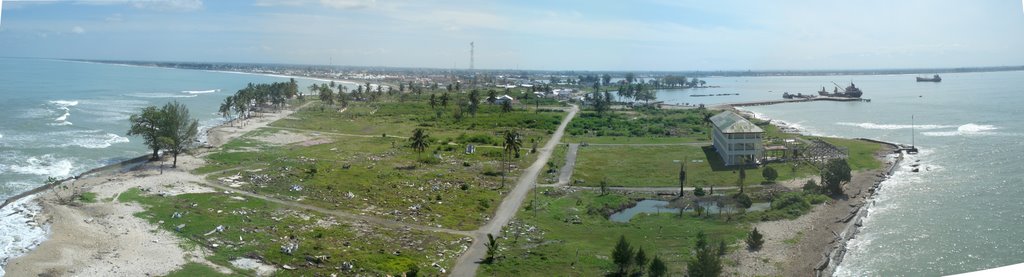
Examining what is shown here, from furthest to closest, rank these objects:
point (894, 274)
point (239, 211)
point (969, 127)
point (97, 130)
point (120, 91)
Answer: point (120, 91)
point (969, 127)
point (97, 130)
point (239, 211)
point (894, 274)

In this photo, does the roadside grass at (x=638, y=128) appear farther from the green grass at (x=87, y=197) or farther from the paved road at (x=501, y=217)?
the green grass at (x=87, y=197)

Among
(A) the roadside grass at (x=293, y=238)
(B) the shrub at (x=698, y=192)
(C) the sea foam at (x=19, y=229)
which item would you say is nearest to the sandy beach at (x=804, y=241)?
(B) the shrub at (x=698, y=192)

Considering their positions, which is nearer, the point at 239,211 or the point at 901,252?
the point at 901,252

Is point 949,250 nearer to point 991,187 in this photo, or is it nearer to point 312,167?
point 991,187

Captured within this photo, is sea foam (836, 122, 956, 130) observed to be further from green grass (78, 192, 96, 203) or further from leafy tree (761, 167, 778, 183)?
green grass (78, 192, 96, 203)

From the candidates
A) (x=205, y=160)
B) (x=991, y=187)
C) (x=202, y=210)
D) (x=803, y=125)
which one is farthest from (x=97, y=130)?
(x=803, y=125)

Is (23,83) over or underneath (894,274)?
over

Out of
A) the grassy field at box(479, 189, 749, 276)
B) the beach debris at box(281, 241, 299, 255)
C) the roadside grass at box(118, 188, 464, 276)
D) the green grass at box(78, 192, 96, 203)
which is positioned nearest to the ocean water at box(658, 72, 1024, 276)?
the grassy field at box(479, 189, 749, 276)
